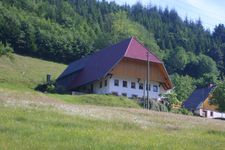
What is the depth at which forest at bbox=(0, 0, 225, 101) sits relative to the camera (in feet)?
434

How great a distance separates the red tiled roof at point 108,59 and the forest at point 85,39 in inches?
541

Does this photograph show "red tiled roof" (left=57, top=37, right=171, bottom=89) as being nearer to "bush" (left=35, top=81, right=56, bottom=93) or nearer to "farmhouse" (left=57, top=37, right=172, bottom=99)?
"farmhouse" (left=57, top=37, right=172, bottom=99)

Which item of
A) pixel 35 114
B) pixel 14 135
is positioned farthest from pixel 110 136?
pixel 35 114

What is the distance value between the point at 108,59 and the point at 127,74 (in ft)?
13.7

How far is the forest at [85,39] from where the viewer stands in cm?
13238

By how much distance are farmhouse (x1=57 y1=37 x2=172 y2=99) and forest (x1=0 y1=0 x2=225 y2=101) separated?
1724 cm

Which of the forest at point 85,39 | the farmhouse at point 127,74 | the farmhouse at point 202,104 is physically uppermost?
the forest at point 85,39

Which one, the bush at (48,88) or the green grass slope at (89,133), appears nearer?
the green grass slope at (89,133)

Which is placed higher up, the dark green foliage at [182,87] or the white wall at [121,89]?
the dark green foliage at [182,87]

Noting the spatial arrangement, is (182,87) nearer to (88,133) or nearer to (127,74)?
(127,74)

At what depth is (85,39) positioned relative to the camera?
148 m

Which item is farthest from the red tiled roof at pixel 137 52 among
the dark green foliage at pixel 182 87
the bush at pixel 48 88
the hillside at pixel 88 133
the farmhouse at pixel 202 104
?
the hillside at pixel 88 133

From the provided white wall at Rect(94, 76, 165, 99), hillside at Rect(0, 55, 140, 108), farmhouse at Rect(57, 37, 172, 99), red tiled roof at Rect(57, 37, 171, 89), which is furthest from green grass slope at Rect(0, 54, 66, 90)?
white wall at Rect(94, 76, 165, 99)

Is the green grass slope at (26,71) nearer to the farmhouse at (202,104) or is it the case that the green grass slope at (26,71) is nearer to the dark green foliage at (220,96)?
the farmhouse at (202,104)
